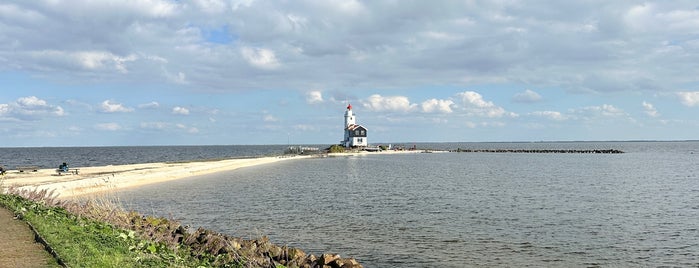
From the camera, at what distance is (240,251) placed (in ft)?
56.0

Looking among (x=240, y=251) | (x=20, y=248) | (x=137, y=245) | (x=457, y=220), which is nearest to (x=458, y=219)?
(x=457, y=220)

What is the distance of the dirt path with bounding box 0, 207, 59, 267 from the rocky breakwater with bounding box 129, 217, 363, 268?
3615 mm

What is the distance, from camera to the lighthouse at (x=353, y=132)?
158 meters

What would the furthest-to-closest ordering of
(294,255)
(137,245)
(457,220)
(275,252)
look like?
(457,220), (275,252), (294,255), (137,245)

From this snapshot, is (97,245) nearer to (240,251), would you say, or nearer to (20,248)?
(20,248)

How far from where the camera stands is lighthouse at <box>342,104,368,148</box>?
158125mm

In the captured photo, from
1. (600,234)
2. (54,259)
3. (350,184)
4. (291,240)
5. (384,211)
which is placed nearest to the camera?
(54,259)

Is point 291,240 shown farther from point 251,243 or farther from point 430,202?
point 430,202

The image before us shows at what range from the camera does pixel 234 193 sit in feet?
144

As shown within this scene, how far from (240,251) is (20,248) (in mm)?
6019

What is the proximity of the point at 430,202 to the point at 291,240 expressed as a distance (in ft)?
53.4

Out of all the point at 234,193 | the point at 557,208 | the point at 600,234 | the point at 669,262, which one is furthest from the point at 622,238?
the point at 234,193

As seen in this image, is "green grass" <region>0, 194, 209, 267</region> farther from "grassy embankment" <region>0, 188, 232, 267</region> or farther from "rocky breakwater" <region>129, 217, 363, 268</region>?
"rocky breakwater" <region>129, 217, 363, 268</region>

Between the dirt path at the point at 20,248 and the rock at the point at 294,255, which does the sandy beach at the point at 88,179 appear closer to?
the dirt path at the point at 20,248
